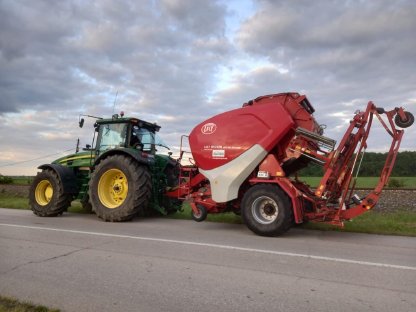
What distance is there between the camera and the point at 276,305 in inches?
154

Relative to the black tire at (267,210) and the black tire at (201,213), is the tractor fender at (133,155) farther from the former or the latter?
the black tire at (267,210)

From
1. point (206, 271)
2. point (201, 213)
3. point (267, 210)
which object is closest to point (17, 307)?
point (206, 271)

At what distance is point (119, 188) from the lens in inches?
412

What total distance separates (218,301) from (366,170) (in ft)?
134

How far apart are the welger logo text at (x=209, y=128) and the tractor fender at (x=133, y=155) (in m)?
1.95

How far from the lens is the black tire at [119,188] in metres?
9.78

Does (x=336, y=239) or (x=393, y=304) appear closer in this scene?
(x=393, y=304)

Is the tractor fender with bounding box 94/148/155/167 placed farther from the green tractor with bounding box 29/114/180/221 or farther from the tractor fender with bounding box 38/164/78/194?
the tractor fender with bounding box 38/164/78/194

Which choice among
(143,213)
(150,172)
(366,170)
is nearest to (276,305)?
(150,172)

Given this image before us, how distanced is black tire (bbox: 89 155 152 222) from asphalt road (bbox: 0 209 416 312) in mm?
1630

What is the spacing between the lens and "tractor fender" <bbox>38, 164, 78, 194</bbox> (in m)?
11.0

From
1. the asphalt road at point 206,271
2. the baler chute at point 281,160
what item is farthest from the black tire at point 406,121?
the asphalt road at point 206,271

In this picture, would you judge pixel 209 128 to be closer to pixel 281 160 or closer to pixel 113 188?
pixel 281 160

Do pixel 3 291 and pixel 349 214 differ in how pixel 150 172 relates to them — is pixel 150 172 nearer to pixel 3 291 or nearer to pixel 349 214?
pixel 349 214
